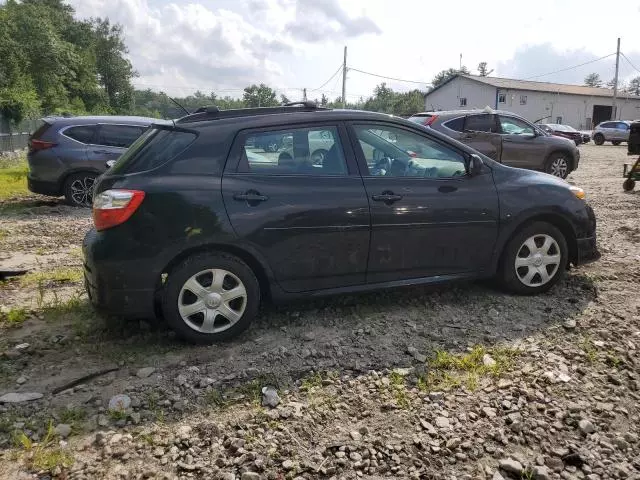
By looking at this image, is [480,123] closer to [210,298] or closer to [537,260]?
[537,260]

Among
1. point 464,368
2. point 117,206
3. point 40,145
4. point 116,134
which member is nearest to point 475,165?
point 464,368

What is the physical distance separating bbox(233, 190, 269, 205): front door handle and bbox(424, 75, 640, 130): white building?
168ft

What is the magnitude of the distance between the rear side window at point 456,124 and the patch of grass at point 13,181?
9135mm

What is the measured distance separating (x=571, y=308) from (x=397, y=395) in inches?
84.0

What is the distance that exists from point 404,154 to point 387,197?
47cm

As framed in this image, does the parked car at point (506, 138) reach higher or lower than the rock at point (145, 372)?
higher

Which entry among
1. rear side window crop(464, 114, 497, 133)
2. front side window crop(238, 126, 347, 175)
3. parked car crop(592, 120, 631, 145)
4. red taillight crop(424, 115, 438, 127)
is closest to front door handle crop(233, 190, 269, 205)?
front side window crop(238, 126, 347, 175)

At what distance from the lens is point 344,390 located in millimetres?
3420

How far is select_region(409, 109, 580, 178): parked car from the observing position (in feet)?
37.5

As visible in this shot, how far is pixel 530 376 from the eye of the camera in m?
3.54

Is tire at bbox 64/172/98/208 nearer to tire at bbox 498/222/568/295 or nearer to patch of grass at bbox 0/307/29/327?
patch of grass at bbox 0/307/29/327

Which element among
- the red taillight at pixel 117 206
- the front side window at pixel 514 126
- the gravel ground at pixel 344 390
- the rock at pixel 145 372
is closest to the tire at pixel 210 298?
the gravel ground at pixel 344 390

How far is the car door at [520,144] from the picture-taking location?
11.8m

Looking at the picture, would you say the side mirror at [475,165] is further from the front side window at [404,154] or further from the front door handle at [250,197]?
the front door handle at [250,197]
